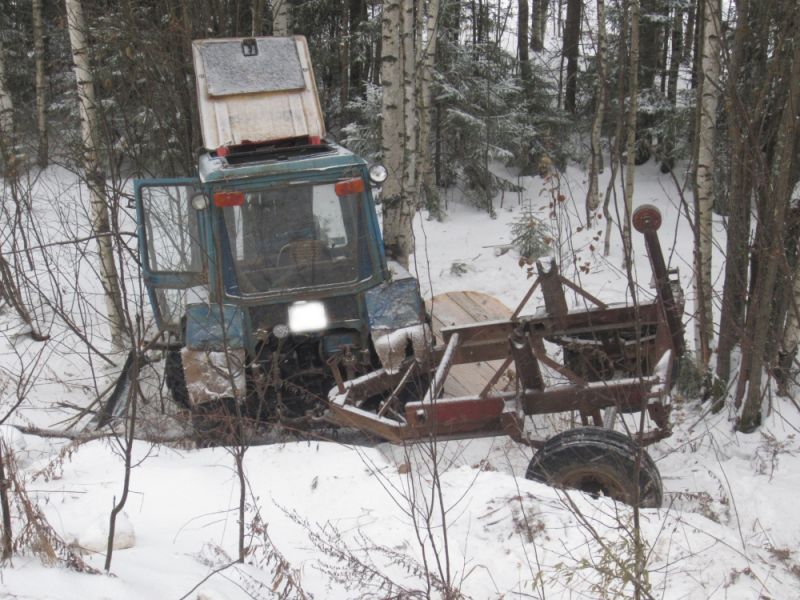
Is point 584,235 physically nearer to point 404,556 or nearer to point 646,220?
point 646,220

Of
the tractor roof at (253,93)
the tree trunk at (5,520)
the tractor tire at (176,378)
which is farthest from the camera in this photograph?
the tractor roof at (253,93)

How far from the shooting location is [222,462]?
4.81 metres

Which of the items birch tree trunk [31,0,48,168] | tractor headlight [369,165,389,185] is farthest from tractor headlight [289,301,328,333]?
birch tree trunk [31,0,48,168]

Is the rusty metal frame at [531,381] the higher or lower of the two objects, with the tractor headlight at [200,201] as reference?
lower

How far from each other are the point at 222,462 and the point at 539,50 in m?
17.4

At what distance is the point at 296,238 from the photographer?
539 centimetres

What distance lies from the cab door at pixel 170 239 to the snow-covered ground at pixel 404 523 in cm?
127

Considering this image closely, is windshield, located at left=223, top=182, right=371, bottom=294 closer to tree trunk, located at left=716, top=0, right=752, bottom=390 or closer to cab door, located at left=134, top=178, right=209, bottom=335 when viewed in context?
cab door, located at left=134, top=178, right=209, bottom=335

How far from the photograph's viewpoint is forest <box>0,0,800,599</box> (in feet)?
10.9

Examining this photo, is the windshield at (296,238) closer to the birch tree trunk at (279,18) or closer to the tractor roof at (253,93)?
the tractor roof at (253,93)

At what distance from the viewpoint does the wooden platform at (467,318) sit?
620 centimetres

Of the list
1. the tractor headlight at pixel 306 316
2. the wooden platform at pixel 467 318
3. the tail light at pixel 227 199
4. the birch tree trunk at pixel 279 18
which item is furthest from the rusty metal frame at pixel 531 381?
the birch tree trunk at pixel 279 18

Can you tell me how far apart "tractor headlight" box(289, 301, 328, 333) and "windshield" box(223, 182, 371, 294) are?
153 mm

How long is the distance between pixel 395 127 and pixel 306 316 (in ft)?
7.97
